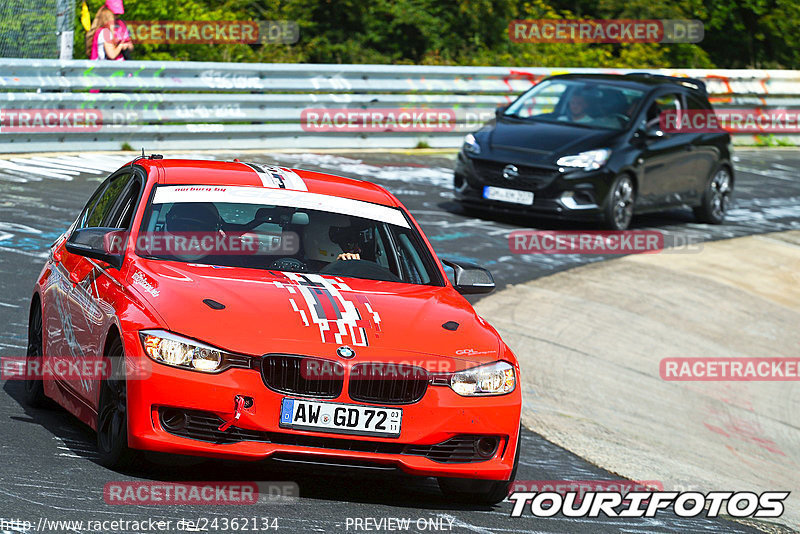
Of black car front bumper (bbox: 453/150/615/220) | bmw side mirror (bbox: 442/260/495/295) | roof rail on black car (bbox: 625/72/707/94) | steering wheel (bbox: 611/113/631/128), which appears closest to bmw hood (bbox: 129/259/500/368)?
bmw side mirror (bbox: 442/260/495/295)

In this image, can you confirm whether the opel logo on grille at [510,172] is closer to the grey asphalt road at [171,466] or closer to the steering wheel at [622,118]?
the grey asphalt road at [171,466]

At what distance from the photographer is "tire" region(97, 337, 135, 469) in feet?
19.8

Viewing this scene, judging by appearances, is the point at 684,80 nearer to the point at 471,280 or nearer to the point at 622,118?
the point at 622,118

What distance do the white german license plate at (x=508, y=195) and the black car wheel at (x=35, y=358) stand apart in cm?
853

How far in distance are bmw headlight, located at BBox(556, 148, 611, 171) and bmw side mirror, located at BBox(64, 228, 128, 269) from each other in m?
9.43

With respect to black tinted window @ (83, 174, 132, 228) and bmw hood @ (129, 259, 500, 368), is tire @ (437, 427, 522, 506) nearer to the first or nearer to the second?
bmw hood @ (129, 259, 500, 368)

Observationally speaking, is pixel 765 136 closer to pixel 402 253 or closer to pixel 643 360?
pixel 643 360

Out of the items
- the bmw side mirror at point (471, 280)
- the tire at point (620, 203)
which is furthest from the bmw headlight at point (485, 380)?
the tire at point (620, 203)

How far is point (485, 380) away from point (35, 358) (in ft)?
9.24

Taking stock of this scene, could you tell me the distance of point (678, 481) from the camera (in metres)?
8.88

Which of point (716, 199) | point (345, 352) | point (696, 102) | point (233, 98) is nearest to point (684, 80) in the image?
point (696, 102)

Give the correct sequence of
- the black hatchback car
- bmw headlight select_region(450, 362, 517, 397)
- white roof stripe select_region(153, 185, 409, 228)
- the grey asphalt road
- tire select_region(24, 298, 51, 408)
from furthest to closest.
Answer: the black hatchback car, tire select_region(24, 298, 51, 408), white roof stripe select_region(153, 185, 409, 228), bmw headlight select_region(450, 362, 517, 397), the grey asphalt road

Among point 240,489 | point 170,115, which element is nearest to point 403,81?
point 170,115

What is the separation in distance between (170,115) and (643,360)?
790cm
